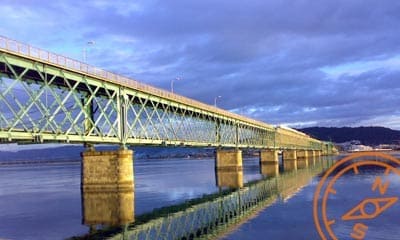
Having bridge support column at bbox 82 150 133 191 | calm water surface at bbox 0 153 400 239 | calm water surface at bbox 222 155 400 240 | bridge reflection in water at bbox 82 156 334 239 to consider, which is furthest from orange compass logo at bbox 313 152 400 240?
bridge support column at bbox 82 150 133 191

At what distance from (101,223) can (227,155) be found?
7914 centimetres

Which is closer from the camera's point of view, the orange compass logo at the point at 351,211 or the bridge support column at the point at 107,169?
the orange compass logo at the point at 351,211

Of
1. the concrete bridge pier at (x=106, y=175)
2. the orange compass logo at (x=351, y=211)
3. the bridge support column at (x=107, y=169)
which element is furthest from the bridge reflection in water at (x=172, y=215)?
the orange compass logo at (x=351, y=211)

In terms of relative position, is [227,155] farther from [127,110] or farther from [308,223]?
[308,223]

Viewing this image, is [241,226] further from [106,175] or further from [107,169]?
[106,175]

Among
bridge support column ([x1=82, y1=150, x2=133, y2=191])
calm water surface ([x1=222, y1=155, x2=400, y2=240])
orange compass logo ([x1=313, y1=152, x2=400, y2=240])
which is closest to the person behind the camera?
orange compass logo ([x1=313, y1=152, x2=400, y2=240])

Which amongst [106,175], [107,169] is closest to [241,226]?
[107,169]

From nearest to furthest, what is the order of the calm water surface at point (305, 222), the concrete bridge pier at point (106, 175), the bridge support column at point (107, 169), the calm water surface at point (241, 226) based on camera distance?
the calm water surface at point (305, 222) → the calm water surface at point (241, 226) → the concrete bridge pier at point (106, 175) → the bridge support column at point (107, 169)

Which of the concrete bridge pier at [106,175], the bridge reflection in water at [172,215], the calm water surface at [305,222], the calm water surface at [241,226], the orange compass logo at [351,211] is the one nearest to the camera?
the orange compass logo at [351,211]

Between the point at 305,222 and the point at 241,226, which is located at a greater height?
the point at 305,222

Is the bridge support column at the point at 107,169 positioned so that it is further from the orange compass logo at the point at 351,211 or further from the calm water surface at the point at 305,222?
the orange compass logo at the point at 351,211

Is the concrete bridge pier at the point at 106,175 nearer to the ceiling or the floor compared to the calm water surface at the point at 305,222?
nearer to the ceiling

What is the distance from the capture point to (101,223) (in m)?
39.2

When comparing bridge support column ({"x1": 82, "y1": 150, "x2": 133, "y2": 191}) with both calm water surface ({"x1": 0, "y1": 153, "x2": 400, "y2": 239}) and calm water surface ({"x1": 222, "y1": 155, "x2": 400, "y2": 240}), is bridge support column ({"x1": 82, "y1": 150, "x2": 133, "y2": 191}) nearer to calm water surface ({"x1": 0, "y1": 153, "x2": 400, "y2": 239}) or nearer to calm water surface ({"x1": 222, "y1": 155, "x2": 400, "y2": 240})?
calm water surface ({"x1": 0, "y1": 153, "x2": 400, "y2": 239})
